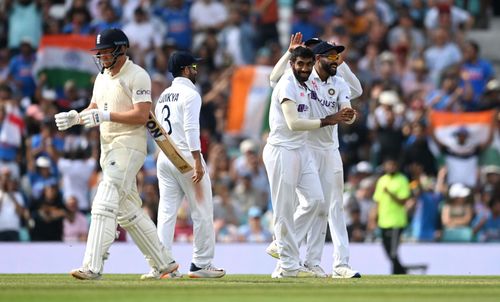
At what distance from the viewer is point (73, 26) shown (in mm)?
22781

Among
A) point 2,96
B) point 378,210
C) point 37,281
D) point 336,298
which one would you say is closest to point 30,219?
point 2,96

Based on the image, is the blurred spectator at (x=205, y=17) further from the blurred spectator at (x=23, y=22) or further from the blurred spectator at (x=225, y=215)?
the blurred spectator at (x=225, y=215)

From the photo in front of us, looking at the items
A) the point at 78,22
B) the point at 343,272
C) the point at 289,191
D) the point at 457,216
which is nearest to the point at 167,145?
the point at 289,191

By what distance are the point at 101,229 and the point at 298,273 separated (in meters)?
2.27

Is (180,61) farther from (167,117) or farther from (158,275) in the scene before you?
(158,275)

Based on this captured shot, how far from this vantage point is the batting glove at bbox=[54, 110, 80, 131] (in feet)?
40.8

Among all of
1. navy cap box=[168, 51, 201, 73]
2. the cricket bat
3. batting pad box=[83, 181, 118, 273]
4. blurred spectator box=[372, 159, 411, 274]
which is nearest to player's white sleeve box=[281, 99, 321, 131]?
the cricket bat

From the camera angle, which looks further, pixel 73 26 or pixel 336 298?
pixel 73 26

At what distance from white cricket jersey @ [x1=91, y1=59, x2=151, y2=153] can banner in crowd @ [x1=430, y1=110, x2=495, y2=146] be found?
924 centimetres

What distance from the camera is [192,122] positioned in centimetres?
1350

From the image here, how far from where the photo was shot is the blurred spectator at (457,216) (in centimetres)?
1961

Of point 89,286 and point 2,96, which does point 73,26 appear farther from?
point 89,286

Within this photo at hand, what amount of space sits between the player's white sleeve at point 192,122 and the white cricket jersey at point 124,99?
0.74 meters

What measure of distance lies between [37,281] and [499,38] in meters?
14.1
